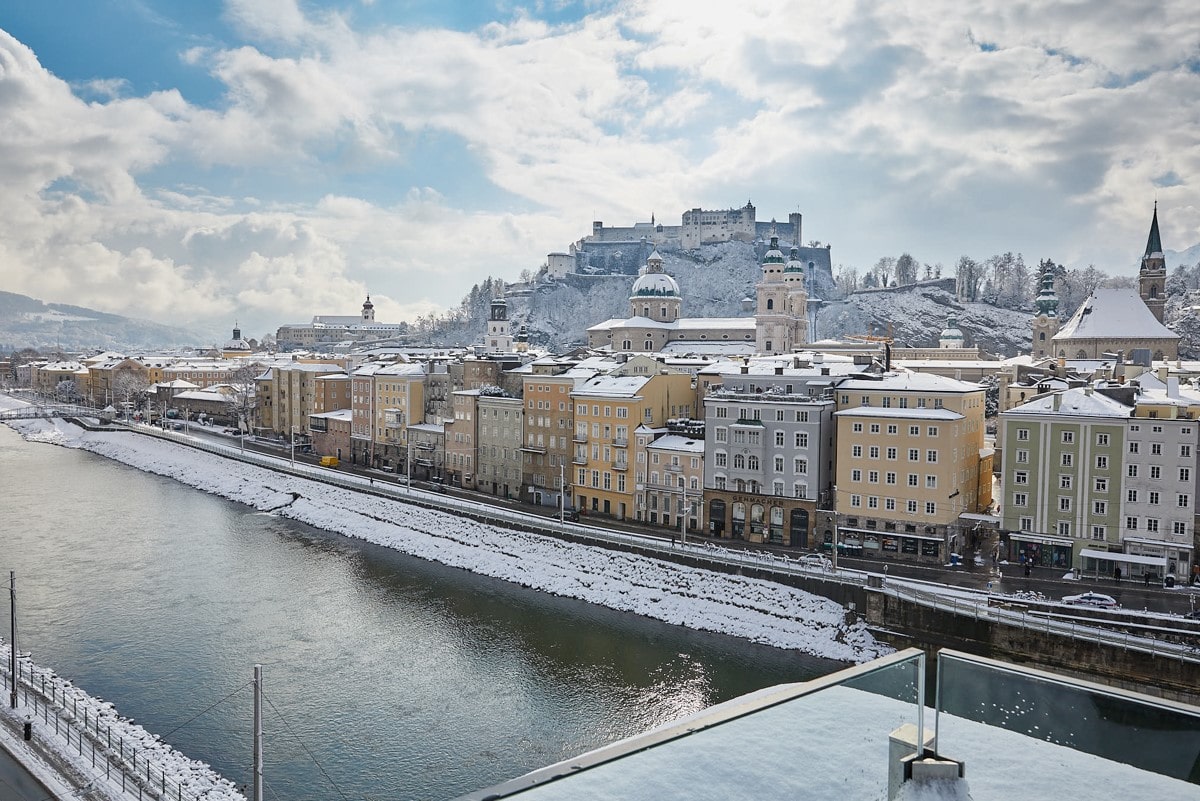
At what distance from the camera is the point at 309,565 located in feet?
120

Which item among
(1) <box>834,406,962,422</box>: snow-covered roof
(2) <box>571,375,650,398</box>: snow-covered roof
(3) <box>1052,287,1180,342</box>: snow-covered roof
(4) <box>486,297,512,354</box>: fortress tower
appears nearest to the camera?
(1) <box>834,406,962,422</box>: snow-covered roof

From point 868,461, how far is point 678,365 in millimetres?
18354

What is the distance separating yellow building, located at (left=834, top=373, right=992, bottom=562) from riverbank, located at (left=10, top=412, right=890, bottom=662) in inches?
235

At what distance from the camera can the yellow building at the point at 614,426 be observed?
41875mm

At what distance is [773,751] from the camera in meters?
5.08

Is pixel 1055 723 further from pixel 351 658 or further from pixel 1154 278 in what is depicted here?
pixel 1154 278

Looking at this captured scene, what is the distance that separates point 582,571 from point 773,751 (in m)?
29.8

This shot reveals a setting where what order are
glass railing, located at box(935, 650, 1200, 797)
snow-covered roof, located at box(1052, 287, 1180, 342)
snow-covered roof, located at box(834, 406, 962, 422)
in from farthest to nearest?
snow-covered roof, located at box(1052, 287, 1180, 342) < snow-covered roof, located at box(834, 406, 962, 422) < glass railing, located at box(935, 650, 1200, 797)

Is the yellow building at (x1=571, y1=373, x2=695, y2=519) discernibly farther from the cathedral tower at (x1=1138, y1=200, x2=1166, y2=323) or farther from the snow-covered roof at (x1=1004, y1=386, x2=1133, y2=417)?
the cathedral tower at (x1=1138, y1=200, x2=1166, y2=323)

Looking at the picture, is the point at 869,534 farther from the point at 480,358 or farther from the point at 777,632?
the point at 480,358

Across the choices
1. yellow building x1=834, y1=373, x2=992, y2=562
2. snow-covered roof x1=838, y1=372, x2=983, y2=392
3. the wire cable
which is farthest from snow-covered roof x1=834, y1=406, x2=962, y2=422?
the wire cable

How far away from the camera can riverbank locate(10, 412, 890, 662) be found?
28.5 m

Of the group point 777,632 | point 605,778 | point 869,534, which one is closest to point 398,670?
point 777,632

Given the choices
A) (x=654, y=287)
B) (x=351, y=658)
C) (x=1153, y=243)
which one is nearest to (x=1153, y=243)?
(x=1153, y=243)
